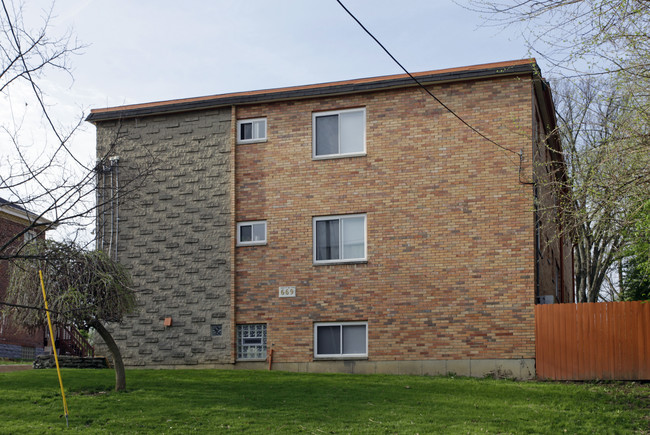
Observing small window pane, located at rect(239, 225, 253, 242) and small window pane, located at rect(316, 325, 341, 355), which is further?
small window pane, located at rect(239, 225, 253, 242)

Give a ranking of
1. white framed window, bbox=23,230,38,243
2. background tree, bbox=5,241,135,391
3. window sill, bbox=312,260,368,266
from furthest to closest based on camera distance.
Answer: window sill, bbox=312,260,368,266
background tree, bbox=5,241,135,391
white framed window, bbox=23,230,38,243

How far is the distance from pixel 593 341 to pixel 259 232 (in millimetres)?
8486

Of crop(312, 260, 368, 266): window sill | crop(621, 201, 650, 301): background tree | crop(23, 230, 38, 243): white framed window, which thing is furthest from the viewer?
crop(312, 260, 368, 266): window sill

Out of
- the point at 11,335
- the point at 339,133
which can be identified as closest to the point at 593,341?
the point at 339,133

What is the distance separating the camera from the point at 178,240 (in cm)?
2114

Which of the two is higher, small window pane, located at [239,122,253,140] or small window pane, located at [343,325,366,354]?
small window pane, located at [239,122,253,140]

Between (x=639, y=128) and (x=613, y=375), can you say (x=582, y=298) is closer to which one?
(x=613, y=375)

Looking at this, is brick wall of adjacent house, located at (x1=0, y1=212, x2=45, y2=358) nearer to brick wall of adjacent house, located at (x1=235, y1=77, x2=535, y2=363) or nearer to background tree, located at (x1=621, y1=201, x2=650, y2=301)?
brick wall of adjacent house, located at (x1=235, y1=77, x2=535, y2=363)

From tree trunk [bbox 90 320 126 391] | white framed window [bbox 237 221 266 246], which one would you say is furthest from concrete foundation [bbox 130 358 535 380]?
tree trunk [bbox 90 320 126 391]

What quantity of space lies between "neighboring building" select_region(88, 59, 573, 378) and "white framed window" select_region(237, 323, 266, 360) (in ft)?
0.12

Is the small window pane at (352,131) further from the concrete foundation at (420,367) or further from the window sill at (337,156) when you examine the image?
the concrete foundation at (420,367)

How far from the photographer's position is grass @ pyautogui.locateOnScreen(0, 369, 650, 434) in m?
12.4

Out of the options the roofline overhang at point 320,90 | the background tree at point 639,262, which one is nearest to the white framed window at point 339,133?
the roofline overhang at point 320,90

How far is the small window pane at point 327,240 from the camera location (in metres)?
20.0
